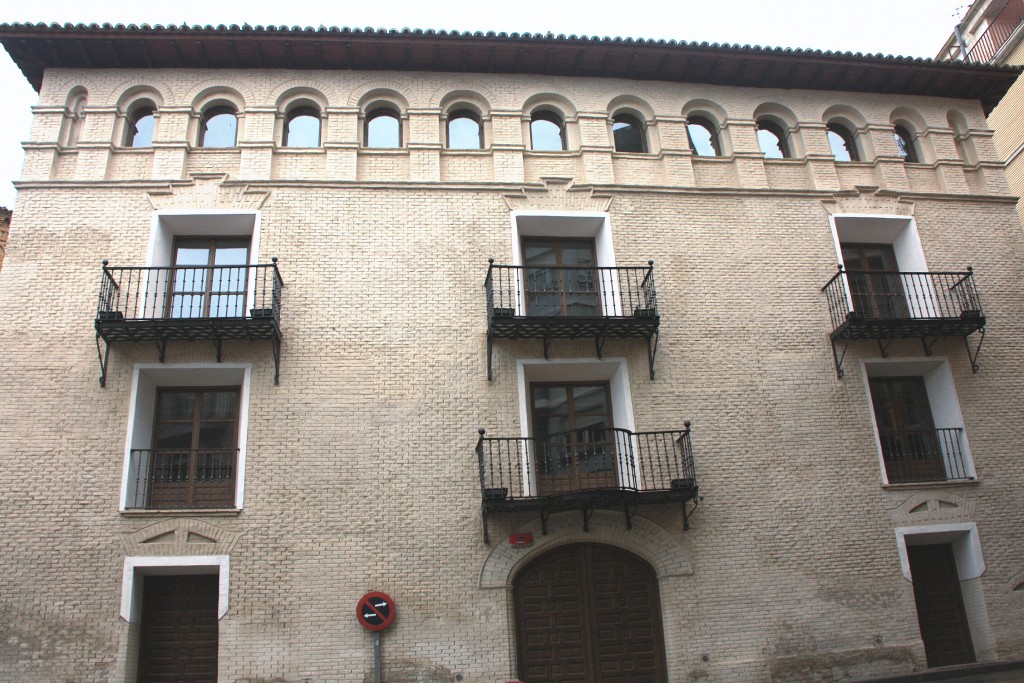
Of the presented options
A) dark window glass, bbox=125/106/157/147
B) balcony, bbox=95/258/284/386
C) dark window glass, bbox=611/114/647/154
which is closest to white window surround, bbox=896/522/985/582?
dark window glass, bbox=611/114/647/154

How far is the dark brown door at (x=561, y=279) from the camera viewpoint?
13625mm

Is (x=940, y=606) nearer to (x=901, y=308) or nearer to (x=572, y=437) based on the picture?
(x=901, y=308)

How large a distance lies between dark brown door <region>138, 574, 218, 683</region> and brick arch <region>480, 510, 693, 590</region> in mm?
4243

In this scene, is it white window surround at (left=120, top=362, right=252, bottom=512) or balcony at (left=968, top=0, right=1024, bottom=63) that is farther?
balcony at (left=968, top=0, right=1024, bottom=63)

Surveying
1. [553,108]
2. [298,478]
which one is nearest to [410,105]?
[553,108]

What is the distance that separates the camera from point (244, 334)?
40.4 feet

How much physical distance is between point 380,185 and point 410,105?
1.86 metres

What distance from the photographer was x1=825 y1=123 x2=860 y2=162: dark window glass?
1603 cm

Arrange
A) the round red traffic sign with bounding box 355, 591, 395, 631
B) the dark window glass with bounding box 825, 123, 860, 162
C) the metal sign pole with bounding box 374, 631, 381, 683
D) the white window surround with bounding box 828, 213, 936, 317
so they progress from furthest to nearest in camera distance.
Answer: the dark window glass with bounding box 825, 123, 860, 162, the white window surround with bounding box 828, 213, 936, 317, the round red traffic sign with bounding box 355, 591, 395, 631, the metal sign pole with bounding box 374, 631, 381, 683

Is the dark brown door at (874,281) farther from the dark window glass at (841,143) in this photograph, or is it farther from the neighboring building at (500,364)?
the dark window glass at (841,143)

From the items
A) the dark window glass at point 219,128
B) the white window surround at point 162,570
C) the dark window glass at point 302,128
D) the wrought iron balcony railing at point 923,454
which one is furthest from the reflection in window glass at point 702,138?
the white window surround at point 162,570

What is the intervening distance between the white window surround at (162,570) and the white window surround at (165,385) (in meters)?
0.83

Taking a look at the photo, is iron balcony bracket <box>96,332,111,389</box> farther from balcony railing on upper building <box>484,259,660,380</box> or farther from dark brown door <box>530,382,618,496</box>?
dark brown door <box>530,382,618,496</box>

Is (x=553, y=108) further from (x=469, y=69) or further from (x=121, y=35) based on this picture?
(x=121, y=35)
